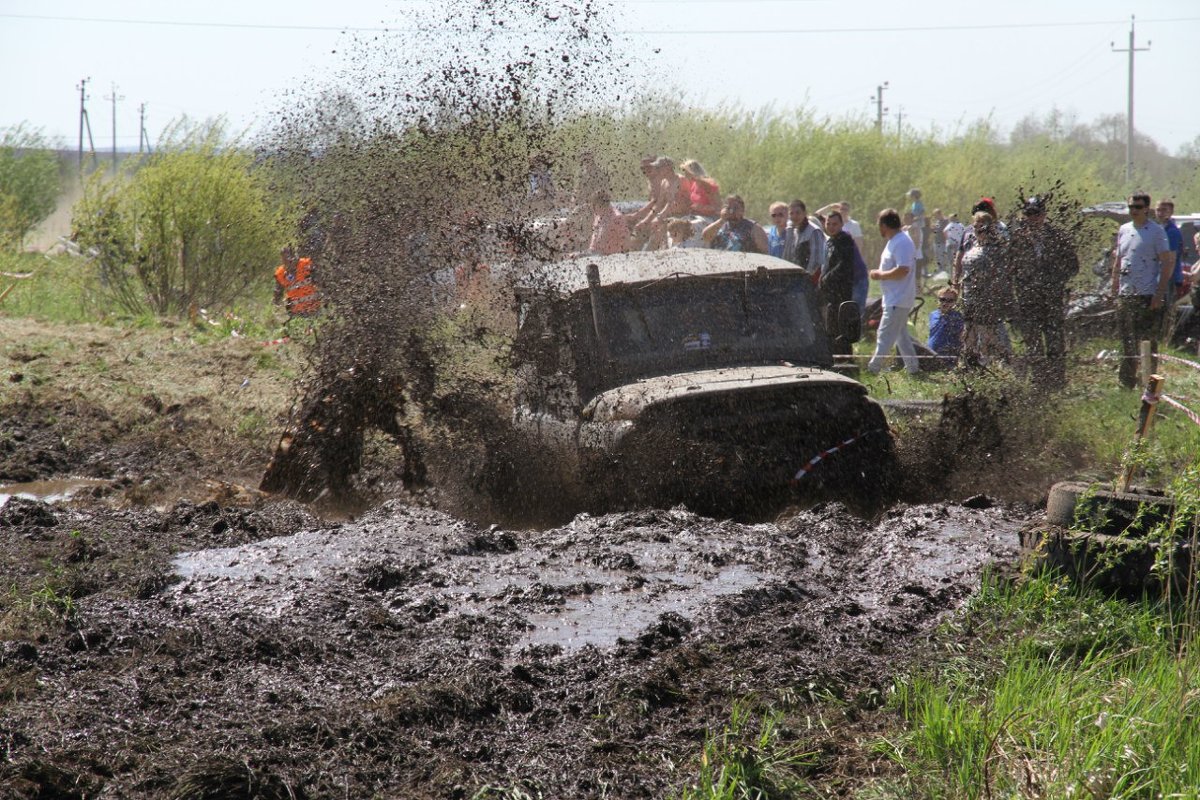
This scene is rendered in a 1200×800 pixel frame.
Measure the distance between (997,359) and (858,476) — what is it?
8.78 feet

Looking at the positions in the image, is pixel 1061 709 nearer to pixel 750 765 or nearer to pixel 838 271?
pixel 750 765

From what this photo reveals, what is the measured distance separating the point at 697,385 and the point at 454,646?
8.82ft

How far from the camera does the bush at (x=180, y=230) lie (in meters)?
18.3

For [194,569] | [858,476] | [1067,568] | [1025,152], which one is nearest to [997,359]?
[858,476]

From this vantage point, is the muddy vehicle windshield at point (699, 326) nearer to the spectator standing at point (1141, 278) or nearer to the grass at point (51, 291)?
the spectator standing at point (1141, 278)

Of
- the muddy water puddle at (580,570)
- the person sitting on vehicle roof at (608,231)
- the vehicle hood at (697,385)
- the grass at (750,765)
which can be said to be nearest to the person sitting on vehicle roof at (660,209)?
the person sitting on vehicle roof at (608,231)

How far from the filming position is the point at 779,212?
14.6 m

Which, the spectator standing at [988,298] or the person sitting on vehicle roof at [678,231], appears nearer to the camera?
the spectator standing at [988,298]

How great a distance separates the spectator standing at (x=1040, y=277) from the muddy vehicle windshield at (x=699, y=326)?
116 inches

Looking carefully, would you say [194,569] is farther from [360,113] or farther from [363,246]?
[360,113]

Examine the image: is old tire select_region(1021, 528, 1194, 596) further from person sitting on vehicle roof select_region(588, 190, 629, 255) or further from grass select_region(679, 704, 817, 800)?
person sitting on vehicle roof select_region(588, 190, 629, 255)

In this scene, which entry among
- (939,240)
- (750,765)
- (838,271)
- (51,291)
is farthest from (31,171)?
(750,765)

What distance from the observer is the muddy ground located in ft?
12.8

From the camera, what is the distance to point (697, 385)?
7344mm
